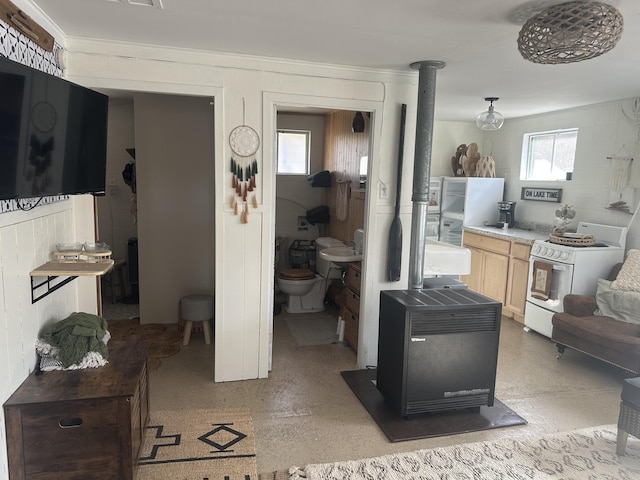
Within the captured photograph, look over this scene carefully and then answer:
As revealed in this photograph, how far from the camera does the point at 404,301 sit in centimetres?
276

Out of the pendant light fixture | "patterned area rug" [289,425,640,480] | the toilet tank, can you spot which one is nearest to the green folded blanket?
"patterned area rug" [289,425,640,480]

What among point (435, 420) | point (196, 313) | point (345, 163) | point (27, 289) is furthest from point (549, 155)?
point (27, 289)

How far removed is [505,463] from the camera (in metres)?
2.40

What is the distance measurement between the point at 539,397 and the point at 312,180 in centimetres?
333

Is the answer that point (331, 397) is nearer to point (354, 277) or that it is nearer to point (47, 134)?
point (354, 277)

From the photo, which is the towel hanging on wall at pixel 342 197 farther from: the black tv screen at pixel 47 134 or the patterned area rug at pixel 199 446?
the black tv screen at pixel 47 134

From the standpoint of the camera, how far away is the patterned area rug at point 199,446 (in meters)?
2.24

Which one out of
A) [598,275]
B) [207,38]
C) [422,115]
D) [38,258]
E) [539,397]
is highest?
[207,38]

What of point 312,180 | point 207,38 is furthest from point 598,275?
point 207,38

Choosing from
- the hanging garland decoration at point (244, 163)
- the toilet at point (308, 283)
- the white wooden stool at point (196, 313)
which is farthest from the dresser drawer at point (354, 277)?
the white wooden stool at point (196, 313)

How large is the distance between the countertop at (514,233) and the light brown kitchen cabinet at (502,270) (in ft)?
0.15

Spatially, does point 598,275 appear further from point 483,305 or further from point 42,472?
point 42,472

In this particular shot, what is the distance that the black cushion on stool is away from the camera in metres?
2.39

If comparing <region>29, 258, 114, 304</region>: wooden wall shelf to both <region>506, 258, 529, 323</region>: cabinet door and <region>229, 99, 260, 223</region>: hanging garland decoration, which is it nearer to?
<region>229, 99, 260, 223</region>: hanging garland decoration
